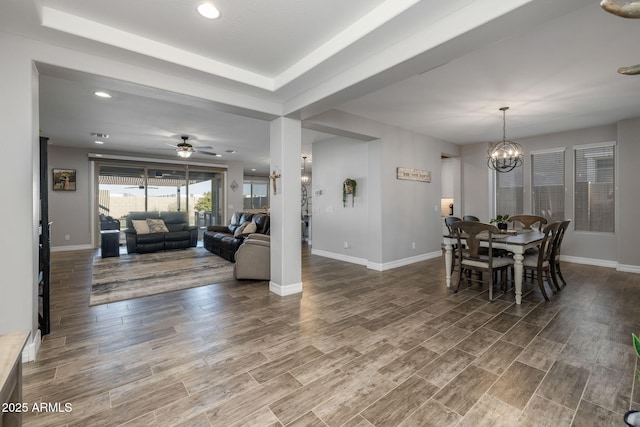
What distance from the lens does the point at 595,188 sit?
5.80m

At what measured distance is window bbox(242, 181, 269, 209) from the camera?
13081 mm

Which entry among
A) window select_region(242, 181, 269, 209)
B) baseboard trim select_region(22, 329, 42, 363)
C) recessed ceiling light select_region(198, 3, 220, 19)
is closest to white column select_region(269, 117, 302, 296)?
recessed ceiling light select_region(198, 3, 220, 19)

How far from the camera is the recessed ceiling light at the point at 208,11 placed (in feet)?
7.15

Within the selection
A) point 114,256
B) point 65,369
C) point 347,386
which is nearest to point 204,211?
point 114,256

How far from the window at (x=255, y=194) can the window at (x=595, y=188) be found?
10.6 meters

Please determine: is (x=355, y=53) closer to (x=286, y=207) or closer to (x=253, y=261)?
(x=286, y=207)

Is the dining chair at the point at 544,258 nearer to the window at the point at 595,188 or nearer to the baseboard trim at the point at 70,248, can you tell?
the window at the point at 595,188

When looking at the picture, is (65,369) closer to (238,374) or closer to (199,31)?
(238,374)

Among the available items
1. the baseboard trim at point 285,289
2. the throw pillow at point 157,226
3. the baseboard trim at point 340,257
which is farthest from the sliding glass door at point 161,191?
the baseboard trim at point 285,289

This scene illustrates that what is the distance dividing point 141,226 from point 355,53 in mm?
7100

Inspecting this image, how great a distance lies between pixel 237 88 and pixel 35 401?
3159 millimetres

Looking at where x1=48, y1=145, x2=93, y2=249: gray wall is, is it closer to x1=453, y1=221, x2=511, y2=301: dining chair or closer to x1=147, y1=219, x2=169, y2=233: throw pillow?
x1=147, y1=219, x2=169, y2=233: throw pillow

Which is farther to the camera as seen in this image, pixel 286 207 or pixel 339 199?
pixel 339 199

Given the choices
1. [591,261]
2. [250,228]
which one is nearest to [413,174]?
[250,228]
